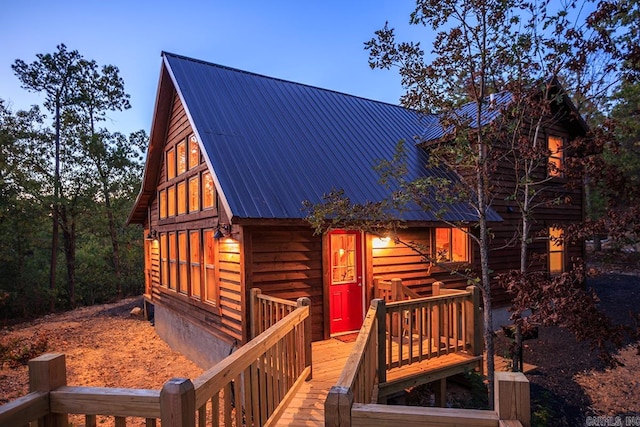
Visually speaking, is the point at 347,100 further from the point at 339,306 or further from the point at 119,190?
the point at 119,190

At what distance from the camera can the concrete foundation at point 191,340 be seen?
27.7 feet

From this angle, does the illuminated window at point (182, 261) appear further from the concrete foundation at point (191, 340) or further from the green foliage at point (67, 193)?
the green foliage at point (67, 193)

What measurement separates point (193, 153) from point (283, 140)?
7.99 ft

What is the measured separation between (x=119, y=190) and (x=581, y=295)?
2318 centimetres

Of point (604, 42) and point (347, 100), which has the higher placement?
point (347, 100)

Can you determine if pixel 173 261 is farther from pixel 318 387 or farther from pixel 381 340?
pixel 381 340

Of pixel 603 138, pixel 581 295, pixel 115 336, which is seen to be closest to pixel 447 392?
pixel 581 295

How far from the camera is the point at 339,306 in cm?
840

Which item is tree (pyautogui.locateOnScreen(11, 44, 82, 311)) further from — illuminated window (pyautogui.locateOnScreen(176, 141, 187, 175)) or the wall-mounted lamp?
the wall-mounted lamp

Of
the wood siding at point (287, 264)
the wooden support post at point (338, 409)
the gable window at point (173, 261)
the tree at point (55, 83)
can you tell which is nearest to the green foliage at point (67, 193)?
the tree at point (55, 83)

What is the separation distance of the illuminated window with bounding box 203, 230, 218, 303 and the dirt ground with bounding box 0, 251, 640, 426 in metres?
2.01

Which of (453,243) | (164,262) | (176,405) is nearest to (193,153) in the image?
(164,262)

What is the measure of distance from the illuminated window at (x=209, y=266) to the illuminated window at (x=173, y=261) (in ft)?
7.79

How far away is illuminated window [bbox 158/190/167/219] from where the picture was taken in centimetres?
1215
